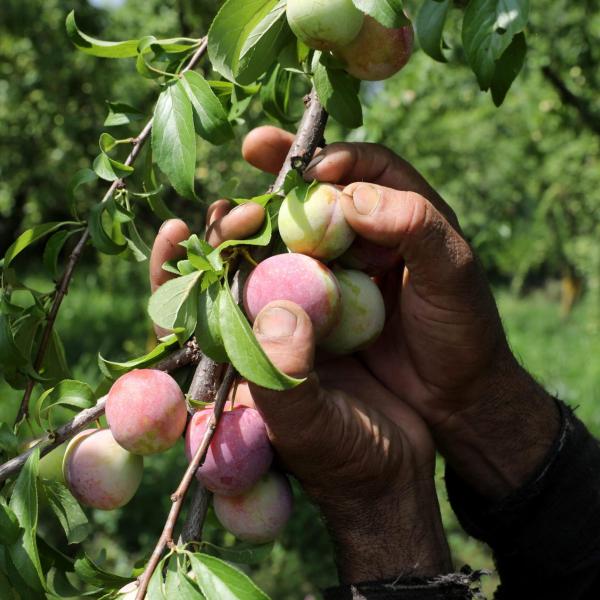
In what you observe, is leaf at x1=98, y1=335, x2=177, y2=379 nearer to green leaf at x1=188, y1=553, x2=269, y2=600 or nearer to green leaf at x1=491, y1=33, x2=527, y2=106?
green leaf at x1=188, y1=553, x2=269, y2=600

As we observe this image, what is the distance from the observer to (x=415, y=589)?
100 centimetres

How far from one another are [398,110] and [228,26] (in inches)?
106

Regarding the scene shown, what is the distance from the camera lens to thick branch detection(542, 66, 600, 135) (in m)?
2.90

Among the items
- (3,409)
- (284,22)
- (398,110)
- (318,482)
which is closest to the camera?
(284,22)

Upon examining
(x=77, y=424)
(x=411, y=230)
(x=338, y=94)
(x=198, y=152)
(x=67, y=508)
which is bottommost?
(x=198, y=152)

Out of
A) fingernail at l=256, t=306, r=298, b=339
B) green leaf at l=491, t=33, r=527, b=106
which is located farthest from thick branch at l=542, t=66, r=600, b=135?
fingernail at l=256, t=306, r=298, b=339

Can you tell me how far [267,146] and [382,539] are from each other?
609 mm

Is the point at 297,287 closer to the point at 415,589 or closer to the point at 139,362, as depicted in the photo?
the point at 139,362

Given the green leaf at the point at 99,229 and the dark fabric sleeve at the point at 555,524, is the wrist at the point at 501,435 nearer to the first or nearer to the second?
the dark fabric sleeve at the point at 555,524

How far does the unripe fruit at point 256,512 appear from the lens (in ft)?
2.86

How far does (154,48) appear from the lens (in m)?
0.96

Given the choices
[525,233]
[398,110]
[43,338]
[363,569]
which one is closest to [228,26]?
[43,338]

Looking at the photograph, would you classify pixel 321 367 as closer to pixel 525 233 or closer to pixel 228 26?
pixel 228 26

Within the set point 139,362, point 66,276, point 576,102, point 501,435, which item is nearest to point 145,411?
point 139,362
